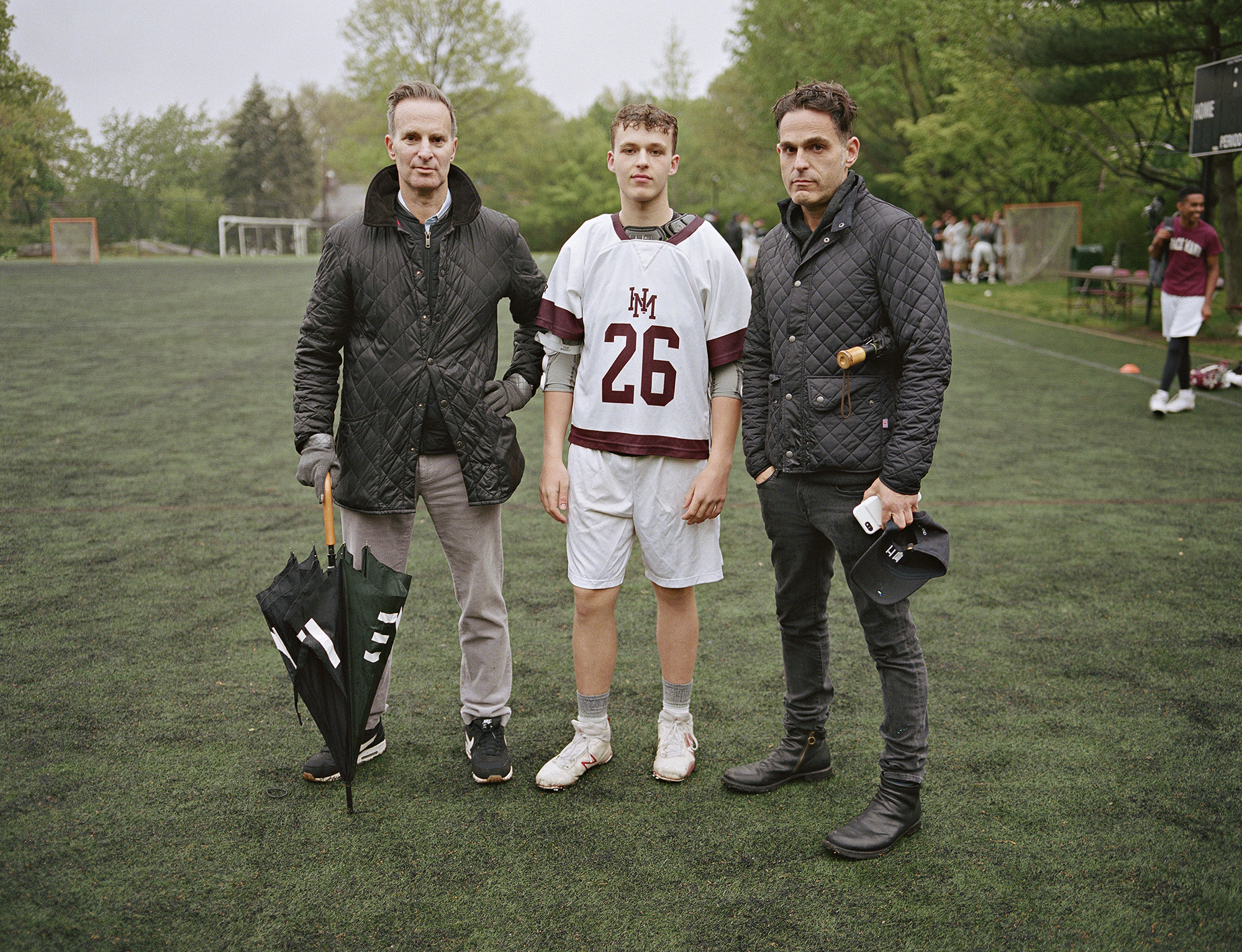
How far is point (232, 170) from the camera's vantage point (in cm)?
7256

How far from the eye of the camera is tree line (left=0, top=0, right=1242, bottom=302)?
51.9ft

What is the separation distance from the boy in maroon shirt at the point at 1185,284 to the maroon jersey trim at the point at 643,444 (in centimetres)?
771

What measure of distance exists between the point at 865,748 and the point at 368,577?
5.79 ft

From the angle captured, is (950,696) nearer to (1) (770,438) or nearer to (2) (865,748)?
(2) (865,748)

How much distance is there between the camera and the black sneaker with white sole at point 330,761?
126 inches

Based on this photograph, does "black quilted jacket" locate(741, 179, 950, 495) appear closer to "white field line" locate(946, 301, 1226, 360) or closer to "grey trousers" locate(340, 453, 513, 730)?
"grey trousers" locate(340, 453, 513, 730)

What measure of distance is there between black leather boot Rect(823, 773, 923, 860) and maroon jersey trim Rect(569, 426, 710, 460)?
1089 mm

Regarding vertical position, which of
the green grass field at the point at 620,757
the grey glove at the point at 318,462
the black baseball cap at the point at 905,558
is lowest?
the green grass field at the point at 620,757

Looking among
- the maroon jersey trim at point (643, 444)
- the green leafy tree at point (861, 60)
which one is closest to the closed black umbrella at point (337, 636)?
the maroon jersey trim at point (643, 444)

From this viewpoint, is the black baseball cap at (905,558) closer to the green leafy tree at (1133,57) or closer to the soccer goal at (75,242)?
the green leafy tree at (1133,57)

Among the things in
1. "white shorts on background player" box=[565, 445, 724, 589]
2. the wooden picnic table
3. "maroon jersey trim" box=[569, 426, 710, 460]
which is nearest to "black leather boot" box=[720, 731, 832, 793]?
"white shorts on background player" box=[565, 445, 724, 589]

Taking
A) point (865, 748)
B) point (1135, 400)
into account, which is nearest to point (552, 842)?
point (865, 748)

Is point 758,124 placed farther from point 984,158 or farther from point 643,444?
point 643,444

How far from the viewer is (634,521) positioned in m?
3.18
